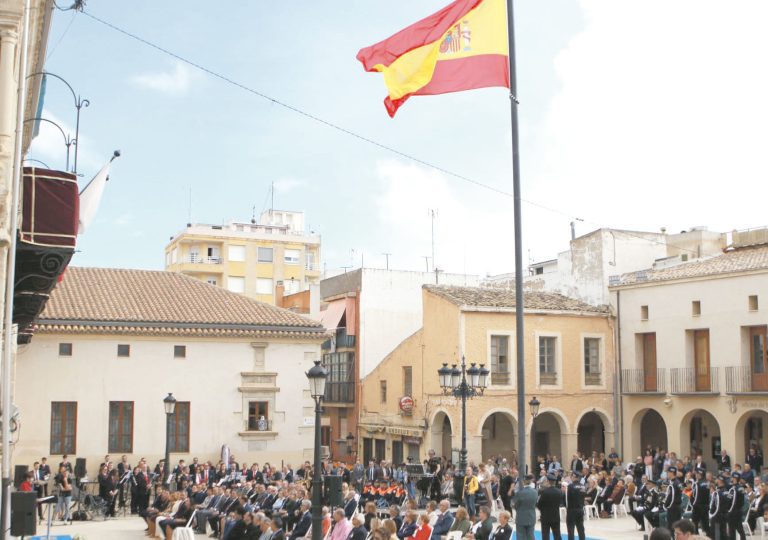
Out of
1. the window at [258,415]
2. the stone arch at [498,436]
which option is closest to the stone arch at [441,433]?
the stone arch at [498,436]

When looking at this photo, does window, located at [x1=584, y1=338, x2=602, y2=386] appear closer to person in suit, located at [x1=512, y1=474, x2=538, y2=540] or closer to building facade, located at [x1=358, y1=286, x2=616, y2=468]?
building facade, located at [x1=358, y1=286, x2=616, y2=468]

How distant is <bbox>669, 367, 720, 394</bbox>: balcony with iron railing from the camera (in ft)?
106

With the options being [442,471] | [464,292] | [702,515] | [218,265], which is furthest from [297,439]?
[218,265]

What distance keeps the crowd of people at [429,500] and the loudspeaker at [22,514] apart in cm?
452

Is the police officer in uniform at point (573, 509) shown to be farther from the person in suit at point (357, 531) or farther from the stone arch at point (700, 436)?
the stone arch at point (700, 436)

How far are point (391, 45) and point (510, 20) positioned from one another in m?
1.86

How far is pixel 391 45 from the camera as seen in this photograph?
546 inches

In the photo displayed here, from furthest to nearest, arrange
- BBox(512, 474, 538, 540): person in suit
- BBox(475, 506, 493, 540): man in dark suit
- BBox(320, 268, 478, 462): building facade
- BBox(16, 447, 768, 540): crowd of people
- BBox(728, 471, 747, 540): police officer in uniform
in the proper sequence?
BBox(320, 268, 478, 462): building facade, BBox(728, 471, 747, 540): police officer in uniform, BBox(16, 447, 768, 540): crowd of people, BBox(475, 506, 493, 540): man in dark suit, BBox(512, 474, 538, 540): person in suit

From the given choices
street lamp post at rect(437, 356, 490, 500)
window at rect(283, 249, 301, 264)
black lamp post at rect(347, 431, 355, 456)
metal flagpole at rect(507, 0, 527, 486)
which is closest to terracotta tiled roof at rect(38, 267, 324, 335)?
black lamp post at rect(347, 431, 355, 456)

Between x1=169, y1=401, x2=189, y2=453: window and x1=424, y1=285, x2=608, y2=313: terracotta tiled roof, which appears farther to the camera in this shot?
x1=424, y1=285, x2=608, y2=313: terracotta tiled roof

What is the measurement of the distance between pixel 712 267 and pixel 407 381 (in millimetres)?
13240

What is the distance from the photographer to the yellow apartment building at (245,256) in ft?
214

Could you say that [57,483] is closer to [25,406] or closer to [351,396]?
[25,406]

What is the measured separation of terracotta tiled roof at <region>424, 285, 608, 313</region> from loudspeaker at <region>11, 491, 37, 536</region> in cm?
2446
